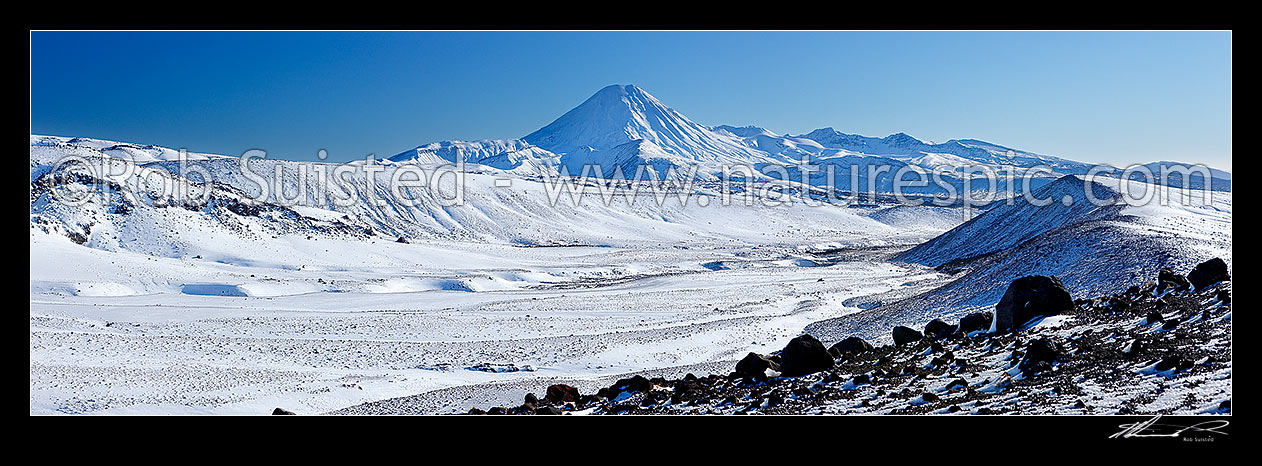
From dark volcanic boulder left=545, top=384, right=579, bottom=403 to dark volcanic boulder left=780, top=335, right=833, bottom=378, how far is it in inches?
151

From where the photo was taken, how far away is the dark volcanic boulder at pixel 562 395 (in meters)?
12.0

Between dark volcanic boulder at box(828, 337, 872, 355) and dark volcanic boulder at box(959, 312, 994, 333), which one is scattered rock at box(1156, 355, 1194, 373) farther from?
dark volcanic boulder at box(959, 312, 994, 333)

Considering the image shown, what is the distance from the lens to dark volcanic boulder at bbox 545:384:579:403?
12.0 metres

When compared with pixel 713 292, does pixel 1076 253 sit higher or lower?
Result: higher

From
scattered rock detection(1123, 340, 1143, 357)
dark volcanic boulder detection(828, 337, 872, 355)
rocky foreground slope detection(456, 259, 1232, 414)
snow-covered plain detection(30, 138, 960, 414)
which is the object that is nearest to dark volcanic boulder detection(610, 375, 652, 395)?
rocky foreground slope detection(456, 259, 1232, 414)

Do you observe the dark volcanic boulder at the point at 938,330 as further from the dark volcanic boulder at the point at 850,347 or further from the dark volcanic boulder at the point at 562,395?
the dark volcanic boulder at the point at 562,395

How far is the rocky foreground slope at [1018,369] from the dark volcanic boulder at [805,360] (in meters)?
0.02

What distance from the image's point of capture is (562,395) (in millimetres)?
12203
